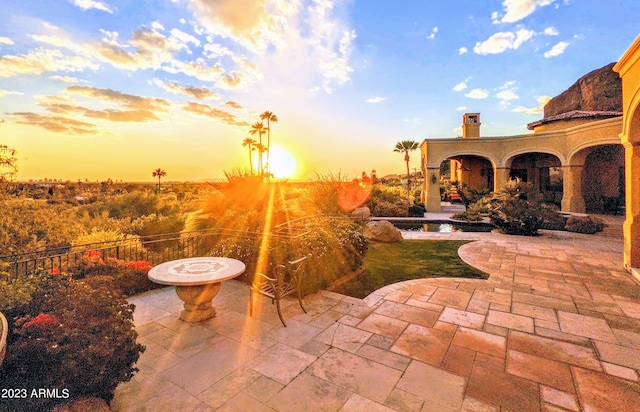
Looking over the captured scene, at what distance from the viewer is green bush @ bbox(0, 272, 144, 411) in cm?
193

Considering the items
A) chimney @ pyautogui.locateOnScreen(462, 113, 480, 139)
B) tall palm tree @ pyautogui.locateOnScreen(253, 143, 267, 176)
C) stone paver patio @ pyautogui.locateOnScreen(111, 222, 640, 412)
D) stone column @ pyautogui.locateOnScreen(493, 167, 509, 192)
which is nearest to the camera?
stone paver patio @ pyautogui.locateOnScreen(111, 222, 640, 412)

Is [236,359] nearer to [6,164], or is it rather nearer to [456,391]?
[456,391]

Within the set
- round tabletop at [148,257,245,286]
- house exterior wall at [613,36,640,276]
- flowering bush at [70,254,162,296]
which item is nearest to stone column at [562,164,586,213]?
house exterior wall at [613,36,640,276]

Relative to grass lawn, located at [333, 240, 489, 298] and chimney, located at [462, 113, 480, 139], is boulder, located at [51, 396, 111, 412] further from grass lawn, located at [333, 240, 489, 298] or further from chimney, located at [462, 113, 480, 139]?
chimney, located at [462, 113, 480, 139]

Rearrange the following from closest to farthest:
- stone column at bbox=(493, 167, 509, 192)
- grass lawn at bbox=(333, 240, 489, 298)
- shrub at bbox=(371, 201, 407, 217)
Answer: grass lawn at bbox=(333, 240, 489, 298) → shrub at bbox=(371, 201, 407, 217) → stone column at bbox=(493, 167, 509, 192)

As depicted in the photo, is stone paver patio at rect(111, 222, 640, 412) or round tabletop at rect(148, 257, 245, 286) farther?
round tabletop at rect(148, 257, 245, 286)

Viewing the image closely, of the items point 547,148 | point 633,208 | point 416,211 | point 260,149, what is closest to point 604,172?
point 547,148

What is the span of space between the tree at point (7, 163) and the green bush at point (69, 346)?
678cm

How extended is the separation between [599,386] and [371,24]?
868cm

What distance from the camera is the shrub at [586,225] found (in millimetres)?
10305

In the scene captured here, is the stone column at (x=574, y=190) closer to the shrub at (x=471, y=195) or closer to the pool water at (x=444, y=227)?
the shrub at (x=471, y=195)

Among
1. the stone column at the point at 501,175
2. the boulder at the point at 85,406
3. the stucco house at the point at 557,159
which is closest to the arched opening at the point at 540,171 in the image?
the stucco house at the point at 557,159

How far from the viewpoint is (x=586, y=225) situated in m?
10.4

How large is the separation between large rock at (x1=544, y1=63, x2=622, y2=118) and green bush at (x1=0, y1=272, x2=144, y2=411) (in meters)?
35.0
